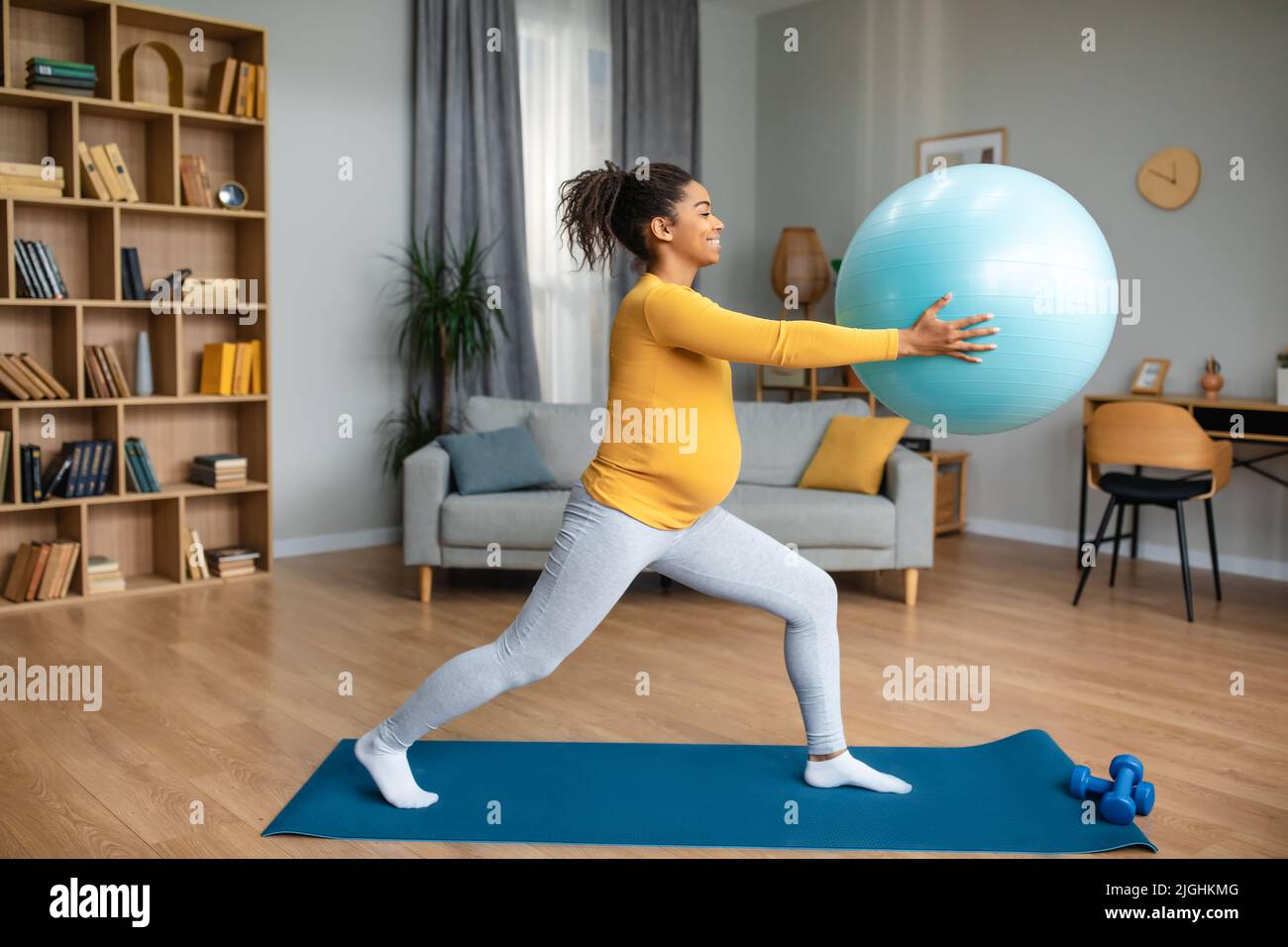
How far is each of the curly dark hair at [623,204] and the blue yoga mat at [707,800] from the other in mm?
1152

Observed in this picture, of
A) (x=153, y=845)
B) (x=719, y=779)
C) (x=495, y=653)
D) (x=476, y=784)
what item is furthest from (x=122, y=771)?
(x=719, y=779)

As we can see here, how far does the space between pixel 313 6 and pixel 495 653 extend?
13.5 ft

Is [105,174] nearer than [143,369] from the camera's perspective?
Yes

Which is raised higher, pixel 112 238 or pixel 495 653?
pixel 112 238

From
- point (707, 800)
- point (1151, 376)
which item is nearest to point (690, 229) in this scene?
point (707, 800)

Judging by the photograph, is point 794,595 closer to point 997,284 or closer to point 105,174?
point 997,284

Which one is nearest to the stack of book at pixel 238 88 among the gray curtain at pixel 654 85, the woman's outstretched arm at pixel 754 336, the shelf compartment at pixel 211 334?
the shelf compartment at pixel 211 334

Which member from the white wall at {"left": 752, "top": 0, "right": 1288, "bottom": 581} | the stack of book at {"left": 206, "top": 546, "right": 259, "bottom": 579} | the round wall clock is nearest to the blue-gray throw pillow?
the stack of book at {"left": 206, "top": 546, "right": 259, "bottom": 579}

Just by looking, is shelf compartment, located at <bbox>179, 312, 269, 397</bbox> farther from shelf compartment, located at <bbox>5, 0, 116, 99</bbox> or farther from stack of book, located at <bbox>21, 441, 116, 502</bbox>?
shelf compartment, located at <bbox>5, 0, 116, 99</bbox>

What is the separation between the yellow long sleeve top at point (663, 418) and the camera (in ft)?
7.45

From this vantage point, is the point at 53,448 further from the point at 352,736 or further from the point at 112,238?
the point at 352,736

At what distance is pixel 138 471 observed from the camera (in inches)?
190

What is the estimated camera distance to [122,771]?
9.24 feet

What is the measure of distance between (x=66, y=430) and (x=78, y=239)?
772 millimetres
